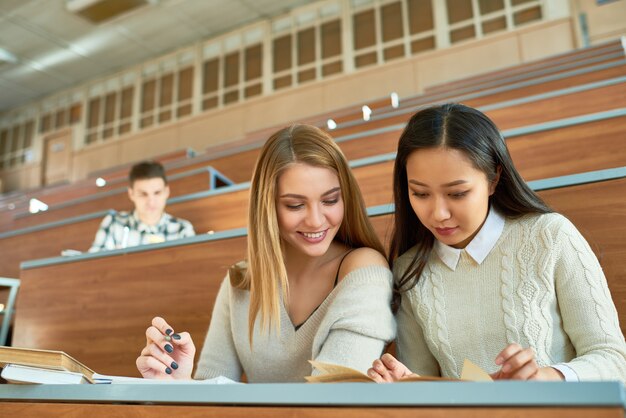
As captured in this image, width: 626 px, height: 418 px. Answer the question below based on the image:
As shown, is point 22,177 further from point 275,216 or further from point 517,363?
point 517,363

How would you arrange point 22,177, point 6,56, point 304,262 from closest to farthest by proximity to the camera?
point 304,262 < point 6,56 < point 22,177

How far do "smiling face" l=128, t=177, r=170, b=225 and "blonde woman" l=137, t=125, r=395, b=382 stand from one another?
2.16 feet

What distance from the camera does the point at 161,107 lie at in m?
3.06

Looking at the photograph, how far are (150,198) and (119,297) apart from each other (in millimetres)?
409

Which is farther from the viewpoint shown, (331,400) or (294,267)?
(294,267)

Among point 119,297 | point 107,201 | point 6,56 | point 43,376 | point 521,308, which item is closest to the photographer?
point 43,376

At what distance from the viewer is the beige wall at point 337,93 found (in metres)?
2.20

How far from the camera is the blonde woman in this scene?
0.52 m

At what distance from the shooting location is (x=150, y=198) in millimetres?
1197

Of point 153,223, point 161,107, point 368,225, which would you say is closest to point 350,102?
point 161,107

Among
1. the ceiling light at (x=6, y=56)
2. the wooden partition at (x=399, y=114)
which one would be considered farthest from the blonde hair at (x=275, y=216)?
the ceiling light at (x=6, y=56)

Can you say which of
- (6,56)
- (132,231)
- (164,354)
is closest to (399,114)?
(132,231)

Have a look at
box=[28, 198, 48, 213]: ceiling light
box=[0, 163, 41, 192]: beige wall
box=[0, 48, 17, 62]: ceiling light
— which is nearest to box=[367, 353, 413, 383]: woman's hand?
box=[28, 198, 48, 213]: ceiling light

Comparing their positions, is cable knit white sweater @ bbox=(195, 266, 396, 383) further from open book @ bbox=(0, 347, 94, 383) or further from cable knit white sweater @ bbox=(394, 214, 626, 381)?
open book @ bbox=(0, 347, 94, 383)
